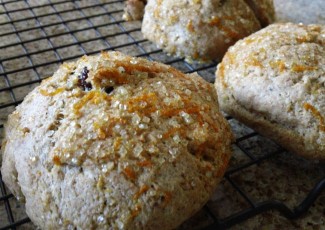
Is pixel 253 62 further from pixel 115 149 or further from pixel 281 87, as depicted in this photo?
pixel 115 149

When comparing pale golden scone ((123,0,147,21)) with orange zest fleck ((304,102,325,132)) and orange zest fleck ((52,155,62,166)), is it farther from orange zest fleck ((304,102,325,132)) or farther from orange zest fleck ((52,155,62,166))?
orange zest fleck ((52,155,62,166))

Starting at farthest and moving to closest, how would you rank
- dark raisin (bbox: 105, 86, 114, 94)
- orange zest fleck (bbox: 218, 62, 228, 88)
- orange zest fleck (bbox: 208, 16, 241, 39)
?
orange zest fleck (bbox: 208, 16, 241, 39)
orange zest fleck (bbox: 218, 62, 228, 88)
dark raisin (bbox: 105, 86, 114, 94)

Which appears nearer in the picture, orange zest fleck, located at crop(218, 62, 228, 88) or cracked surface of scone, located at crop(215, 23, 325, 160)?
cracked surface of scone, located at crop(215, 23, 325, 160)

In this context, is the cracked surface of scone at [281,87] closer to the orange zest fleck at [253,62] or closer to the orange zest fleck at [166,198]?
the orange zest fleck at [253,62]

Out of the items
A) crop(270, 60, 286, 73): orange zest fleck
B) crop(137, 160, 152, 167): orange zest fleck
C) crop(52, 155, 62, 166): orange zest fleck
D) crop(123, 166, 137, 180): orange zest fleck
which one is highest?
crop(270, 60, 286, 73): orange zest fleck

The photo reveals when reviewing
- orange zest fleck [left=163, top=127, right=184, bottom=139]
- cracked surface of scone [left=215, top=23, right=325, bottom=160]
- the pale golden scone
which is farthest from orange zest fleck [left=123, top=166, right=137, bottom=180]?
the pale golden scone

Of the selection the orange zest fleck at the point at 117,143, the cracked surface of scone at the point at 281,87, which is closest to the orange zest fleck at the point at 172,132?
the orange zest fleck at the point at 117,143

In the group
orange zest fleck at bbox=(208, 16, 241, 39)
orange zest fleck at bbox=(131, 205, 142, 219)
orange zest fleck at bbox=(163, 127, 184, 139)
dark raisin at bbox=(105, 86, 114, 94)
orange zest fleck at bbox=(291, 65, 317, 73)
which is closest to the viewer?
orange zest fleck at bbox=(131, 205, 142, 219)

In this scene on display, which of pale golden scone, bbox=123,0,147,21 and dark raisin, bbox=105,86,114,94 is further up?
dark raisin, bbox=105,86,114,94
